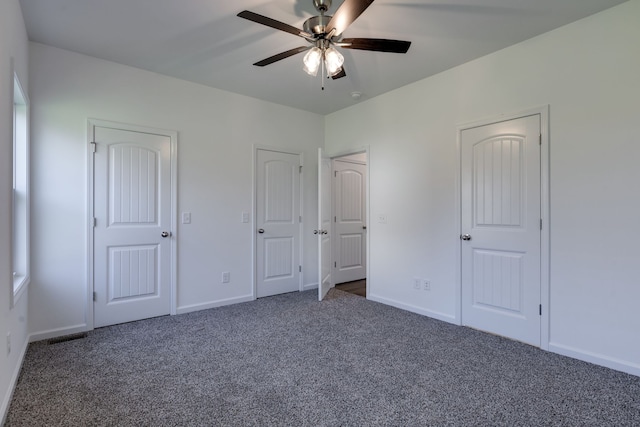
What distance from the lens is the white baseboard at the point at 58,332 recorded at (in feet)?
9.22

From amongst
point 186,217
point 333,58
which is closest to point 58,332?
point 186,217

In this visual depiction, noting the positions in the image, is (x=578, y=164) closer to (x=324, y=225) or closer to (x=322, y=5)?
(x=322, y=5)

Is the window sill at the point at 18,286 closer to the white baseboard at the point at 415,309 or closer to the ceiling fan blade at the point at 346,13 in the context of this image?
the ceiling fan blade at the point at 346,13

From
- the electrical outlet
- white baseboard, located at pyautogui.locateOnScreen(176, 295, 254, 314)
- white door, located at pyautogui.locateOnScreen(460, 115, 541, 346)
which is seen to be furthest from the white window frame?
white door, located at pyautogui.locateOnScreen(460, 115, 541, 346)

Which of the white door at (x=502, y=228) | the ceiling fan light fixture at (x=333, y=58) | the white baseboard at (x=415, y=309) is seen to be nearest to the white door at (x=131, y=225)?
the ceiling fan light fixture at (x=333, y=58)

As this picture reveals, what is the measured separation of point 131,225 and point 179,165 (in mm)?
821

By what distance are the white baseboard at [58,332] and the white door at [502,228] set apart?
373 centimetres

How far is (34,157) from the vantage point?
2.81m

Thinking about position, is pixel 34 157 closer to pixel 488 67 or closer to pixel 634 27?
pixel 488 67

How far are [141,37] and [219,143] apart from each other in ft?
4.51

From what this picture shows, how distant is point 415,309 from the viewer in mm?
3654

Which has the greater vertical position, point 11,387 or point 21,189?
point 21,189

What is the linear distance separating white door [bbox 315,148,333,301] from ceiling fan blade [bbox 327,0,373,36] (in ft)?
7.33

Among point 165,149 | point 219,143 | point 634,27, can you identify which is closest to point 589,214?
point 634,27
